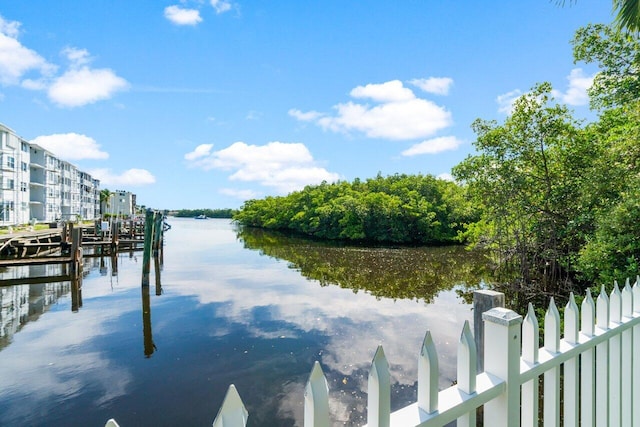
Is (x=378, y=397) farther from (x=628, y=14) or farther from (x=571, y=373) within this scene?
(x=628, y=14)

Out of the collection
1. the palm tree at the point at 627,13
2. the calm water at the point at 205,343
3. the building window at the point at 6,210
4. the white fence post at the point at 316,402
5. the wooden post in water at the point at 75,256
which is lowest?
the calm water at the point at 205,343

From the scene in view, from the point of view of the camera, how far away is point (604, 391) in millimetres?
1795

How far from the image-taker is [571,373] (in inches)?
63.4

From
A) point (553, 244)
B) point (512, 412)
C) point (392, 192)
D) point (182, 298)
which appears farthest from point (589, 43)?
point (392, 192)

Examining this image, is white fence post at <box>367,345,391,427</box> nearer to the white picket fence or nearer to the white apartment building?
the white picket fence

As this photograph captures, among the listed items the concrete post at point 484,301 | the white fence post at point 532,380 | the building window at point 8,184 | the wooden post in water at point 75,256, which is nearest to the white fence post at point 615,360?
the white fence post at point 532,380

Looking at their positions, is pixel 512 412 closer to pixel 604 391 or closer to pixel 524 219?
pixel 604 391

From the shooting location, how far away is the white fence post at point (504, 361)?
1.29m

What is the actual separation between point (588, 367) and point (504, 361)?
0.81m

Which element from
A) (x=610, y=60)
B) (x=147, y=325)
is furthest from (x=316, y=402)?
(x=610, y=60)

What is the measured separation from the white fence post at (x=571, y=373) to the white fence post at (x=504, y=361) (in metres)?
0.44

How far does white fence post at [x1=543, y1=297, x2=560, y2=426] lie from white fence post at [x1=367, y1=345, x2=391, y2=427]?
94cm

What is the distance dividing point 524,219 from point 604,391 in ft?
27.9

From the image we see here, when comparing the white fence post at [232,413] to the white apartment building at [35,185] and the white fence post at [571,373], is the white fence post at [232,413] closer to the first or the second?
the white fence post at [571,373]
